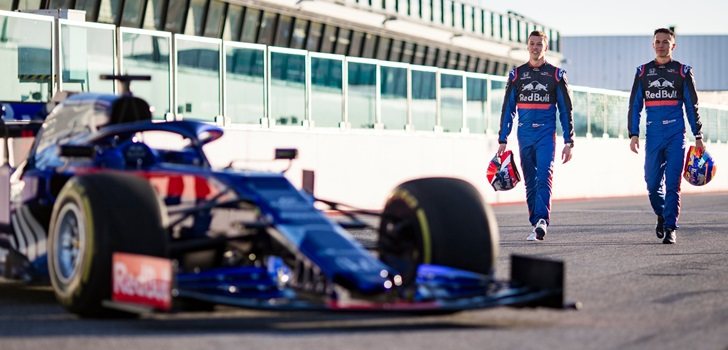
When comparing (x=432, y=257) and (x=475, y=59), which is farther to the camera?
(x=475, y=59)

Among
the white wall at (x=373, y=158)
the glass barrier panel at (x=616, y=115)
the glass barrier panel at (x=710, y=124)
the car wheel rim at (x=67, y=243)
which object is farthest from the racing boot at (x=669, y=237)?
the glass barrier panel at (x=710, y=124)

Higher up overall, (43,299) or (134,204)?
(134,204)

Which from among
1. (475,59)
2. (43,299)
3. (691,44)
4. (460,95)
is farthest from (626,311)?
(691,44)

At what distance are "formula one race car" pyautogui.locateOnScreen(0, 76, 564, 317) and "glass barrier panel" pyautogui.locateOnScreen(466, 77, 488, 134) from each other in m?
20.3

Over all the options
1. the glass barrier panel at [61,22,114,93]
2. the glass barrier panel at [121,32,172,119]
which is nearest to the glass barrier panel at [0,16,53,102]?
the glass barrier panel at [61,22,114,93]

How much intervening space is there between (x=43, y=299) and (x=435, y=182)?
2448 mm

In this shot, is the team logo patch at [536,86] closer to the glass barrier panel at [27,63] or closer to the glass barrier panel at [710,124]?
the glass barrier panel at [27,63]

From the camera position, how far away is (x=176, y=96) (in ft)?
69.5

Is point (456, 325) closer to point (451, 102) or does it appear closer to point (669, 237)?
point (669, 237)

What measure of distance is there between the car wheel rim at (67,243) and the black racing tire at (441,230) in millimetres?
1610

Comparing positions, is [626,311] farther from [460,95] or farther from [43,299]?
[460,95]

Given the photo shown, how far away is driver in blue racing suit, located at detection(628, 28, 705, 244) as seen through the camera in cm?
1564

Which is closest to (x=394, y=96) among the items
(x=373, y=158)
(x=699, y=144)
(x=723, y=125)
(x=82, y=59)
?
(x=373, y=158)

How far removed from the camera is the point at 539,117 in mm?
15609
